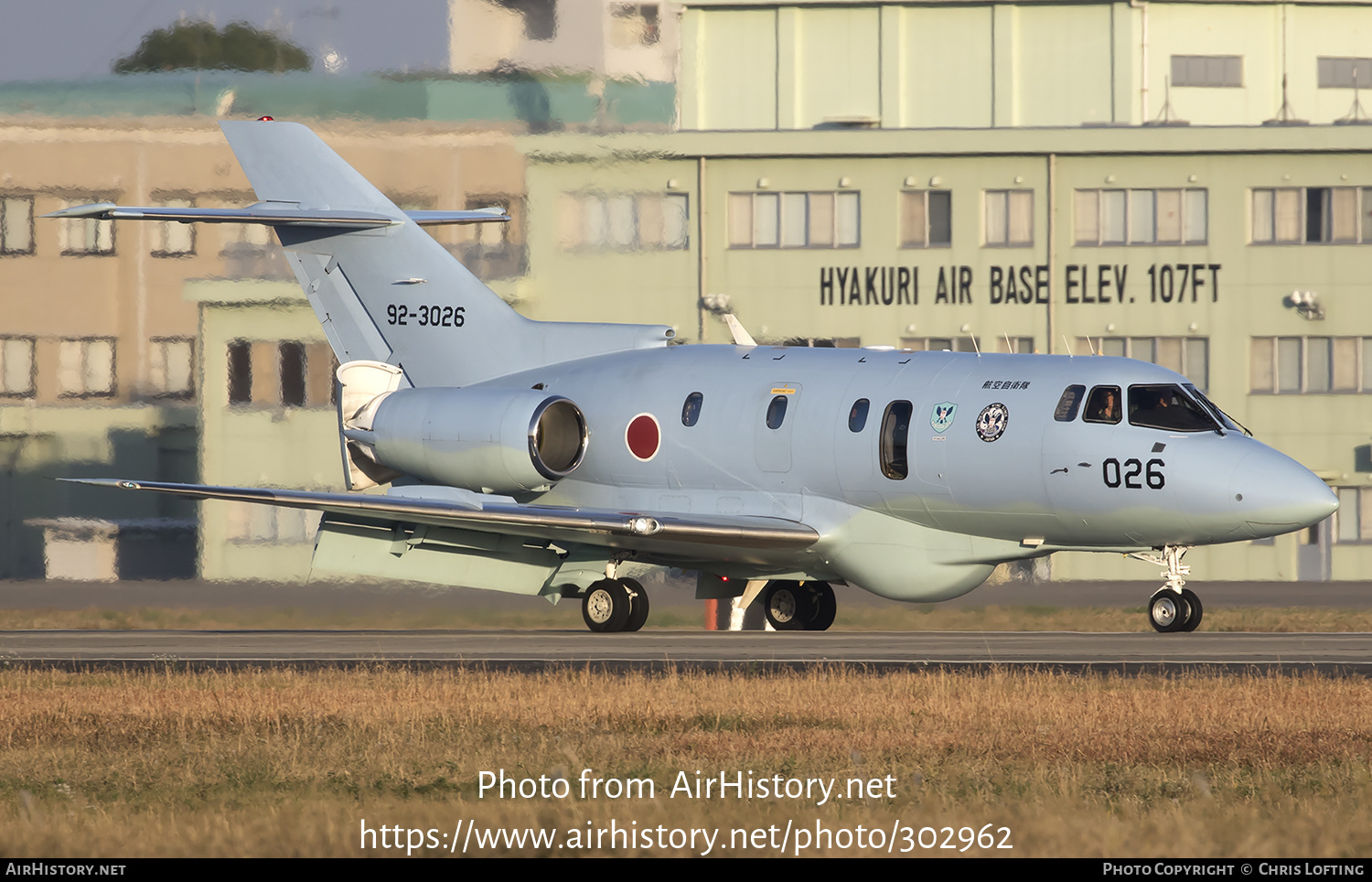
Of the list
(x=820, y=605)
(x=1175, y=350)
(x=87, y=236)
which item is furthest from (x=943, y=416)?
(x=87, y=236)

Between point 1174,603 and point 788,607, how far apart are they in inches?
234

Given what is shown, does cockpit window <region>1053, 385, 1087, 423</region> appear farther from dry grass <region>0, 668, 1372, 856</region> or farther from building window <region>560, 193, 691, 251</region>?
building window <region>560, 193, 691, 251</region>

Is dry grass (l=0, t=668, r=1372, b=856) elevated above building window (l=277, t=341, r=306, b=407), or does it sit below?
below

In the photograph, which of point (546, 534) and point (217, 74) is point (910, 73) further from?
point (546, 534)

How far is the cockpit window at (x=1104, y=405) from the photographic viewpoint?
21.5 m

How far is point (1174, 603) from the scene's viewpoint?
21.6m

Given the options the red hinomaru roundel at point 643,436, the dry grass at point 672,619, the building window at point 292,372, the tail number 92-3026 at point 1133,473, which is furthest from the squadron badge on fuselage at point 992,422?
the building window at point 292,372

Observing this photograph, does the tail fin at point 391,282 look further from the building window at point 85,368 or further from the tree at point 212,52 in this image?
the building window at point 85,368

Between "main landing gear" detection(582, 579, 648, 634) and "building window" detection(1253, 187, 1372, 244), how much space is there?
33022 mm

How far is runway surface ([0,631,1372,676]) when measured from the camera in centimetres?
1797

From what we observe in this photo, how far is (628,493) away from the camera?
25156 mm

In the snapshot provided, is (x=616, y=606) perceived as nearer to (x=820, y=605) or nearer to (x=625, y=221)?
(x=820, y=605)

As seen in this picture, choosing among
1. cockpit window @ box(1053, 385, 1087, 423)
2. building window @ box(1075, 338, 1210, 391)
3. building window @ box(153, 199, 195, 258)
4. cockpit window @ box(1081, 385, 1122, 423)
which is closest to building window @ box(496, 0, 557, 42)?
building window @ box(1075, 338, 1210, 391)

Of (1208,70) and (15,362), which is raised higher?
(1208,70)
